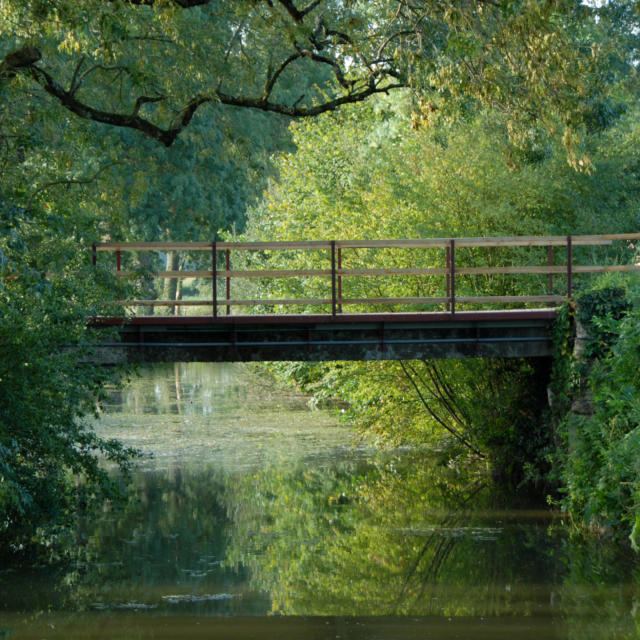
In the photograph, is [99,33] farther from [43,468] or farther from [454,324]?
[454,324]

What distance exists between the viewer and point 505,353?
15.5 metres

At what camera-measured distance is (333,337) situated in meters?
15.4

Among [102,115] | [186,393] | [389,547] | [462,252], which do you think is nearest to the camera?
[389,547]

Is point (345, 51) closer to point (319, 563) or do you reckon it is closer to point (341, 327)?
point (341, 327)

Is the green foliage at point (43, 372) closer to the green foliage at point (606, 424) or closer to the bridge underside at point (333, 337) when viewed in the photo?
the bridge underside at point (333, 337)

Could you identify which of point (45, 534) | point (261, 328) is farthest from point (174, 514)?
point (261, 328)

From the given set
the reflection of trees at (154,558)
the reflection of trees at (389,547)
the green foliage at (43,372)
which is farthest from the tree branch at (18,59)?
the reflection of trees at (389,547)

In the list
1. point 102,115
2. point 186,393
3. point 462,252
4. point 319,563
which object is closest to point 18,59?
point 102,115

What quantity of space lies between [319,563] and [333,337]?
384cm

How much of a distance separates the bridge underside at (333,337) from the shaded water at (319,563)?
2.22 metres

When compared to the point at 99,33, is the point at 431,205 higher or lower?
lower

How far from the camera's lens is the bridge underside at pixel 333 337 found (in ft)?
49.9

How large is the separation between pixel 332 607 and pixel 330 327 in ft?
17.0

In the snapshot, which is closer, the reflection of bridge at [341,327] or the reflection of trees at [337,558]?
the reflection of trees at [337,558]
